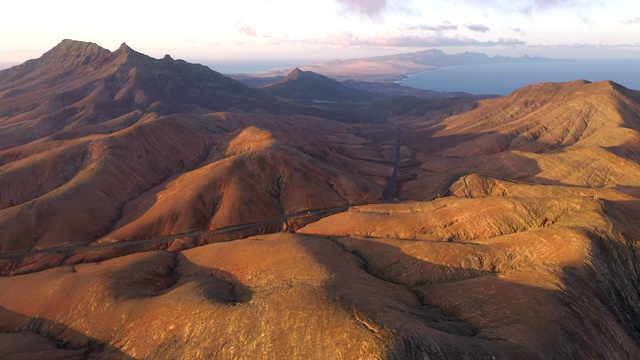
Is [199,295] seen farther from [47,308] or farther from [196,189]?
[196,189]

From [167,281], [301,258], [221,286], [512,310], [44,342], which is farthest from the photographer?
[167,281]

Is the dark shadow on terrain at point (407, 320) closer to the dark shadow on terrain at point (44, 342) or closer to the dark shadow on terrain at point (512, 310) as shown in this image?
the dark shadow on terrain at point (512, 310)

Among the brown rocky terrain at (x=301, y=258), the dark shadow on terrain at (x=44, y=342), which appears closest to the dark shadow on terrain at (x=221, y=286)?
the brown rocky terrain at (x=301, y=258)

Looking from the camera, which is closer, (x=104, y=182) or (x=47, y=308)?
(x=47, y=308)

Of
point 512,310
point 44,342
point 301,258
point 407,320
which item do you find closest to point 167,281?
point 44,342

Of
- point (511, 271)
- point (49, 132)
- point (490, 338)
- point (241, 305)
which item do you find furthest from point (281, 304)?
point (49, 132)

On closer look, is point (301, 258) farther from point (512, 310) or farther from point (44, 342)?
point (44, 342)
